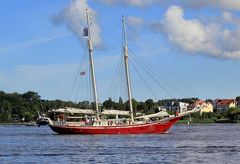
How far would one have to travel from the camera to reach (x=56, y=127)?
15988cm

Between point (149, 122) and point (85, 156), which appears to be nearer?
point (85, 156)

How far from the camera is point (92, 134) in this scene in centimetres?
15138

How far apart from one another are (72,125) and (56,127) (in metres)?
5.96

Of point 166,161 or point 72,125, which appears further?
point 72,125

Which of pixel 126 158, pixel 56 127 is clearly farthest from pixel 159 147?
pixel 56 127

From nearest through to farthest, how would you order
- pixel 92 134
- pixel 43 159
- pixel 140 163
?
pixel 140 163
pixel 43 159
pixel 92 134

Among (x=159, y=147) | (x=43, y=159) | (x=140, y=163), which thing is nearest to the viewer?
(x=140, y=163)

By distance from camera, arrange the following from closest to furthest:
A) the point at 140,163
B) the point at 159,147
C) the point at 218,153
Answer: the point at 140,163, the point at 218,153, the point at 159,147

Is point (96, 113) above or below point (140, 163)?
above

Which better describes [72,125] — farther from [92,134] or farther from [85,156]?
[85,156]

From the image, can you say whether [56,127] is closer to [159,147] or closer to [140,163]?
[159,147]

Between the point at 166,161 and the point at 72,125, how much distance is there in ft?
262

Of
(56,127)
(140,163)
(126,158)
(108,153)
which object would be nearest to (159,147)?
(108,153)

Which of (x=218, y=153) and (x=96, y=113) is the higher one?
(x=96, y=113)
